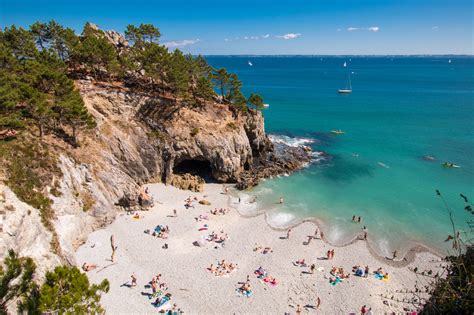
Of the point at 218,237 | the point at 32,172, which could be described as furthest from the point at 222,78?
the point at 32,172

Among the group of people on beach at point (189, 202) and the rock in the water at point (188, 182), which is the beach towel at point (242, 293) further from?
the rock in the water at point (188, 182)

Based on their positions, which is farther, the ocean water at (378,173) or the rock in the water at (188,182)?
the rock in the water at (188,182)

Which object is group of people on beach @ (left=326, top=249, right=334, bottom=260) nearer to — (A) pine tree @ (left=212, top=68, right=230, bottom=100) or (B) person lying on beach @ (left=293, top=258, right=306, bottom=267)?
(B) person lying on beach @ (left=293, top=258, right=306, bottom=267)

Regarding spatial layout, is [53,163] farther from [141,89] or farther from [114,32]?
[114,32]

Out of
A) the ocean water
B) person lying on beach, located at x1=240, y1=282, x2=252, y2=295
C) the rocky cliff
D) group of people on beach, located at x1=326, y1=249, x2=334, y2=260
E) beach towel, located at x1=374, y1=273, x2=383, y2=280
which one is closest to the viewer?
person lying on beach, located at x1=240, y1=282, x2=252, y2=295

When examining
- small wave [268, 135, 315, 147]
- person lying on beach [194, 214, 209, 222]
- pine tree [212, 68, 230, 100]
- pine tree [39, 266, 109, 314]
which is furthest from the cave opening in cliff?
pine tree [39, 266, 109, 314]

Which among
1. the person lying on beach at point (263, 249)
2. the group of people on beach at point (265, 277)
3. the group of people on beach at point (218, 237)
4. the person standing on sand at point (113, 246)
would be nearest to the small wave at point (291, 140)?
the group of people on beach at point (218, 237)
